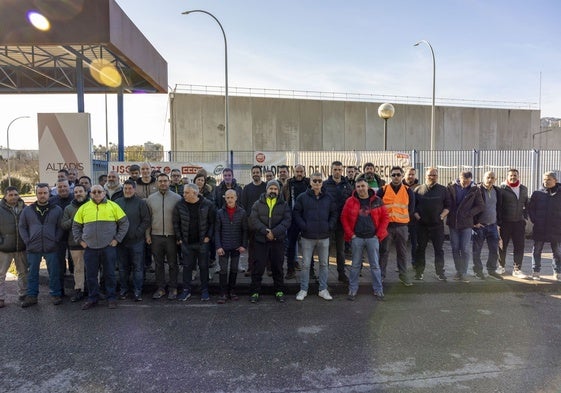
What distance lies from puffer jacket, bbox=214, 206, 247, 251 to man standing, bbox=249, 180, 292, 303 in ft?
0.69

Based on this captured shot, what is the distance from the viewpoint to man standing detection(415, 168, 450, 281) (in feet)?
22.0

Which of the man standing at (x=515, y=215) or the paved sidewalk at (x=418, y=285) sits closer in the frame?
the paved sidewalk at (x=418, y=285)

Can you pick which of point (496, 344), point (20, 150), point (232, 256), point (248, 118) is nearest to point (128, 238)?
point (232, 256)

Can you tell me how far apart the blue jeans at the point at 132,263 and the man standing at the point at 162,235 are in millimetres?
219

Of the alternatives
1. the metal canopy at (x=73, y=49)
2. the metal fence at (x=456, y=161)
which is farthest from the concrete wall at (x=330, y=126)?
the metal fence at (x=456, y=161)

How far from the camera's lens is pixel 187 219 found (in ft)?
19.9

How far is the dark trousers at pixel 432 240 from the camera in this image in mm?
6773

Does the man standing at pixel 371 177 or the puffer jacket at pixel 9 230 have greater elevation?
the man standing at pixel 371 177

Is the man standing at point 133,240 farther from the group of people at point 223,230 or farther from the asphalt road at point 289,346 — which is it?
the asphalt road at point 289,346

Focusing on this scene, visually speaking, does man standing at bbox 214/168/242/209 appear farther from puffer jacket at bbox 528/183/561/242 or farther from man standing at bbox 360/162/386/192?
puffer jacket at bbox 528/183/561/242

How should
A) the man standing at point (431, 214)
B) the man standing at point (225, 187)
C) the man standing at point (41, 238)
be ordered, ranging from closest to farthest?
the man standing at point (41, 238), the man standing at point (431, 214), the man standing at point (225, 187)

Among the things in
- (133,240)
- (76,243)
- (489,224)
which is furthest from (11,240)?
(489,224)

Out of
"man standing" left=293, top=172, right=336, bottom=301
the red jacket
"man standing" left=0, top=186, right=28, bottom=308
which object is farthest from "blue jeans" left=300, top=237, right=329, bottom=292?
"man standing" left=0, top=186, right=28, bottom=308

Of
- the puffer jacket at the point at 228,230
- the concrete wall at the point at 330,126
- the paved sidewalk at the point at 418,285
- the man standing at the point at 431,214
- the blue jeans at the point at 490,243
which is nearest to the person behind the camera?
the puffer jacket at the point at 228,230
